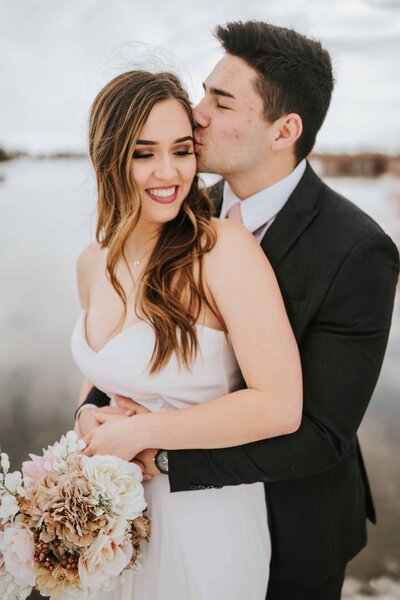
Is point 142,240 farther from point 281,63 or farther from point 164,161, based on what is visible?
point 281,63

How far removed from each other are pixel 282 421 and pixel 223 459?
0.16 m

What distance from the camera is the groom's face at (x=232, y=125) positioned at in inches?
53.6

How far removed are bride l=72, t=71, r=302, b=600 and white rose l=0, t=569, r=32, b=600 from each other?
11.0 inches

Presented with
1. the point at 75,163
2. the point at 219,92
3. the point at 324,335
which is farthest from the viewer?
the point at 75,163

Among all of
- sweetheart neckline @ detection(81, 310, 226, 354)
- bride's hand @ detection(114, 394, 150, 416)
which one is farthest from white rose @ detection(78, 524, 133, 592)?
sweetheart neckline @ detection(81, 310, 226, 354)

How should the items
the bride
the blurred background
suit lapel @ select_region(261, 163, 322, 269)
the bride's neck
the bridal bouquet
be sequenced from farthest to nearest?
the blurred background → the bride's neck → suit lapel @ select_region(261, 163, 322, 269) → the bride → the bridal bouquet

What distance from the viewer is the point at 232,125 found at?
54.1 inches

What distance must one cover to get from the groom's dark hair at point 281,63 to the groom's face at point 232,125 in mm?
26

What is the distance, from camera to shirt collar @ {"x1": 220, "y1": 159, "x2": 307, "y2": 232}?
1.38 metres

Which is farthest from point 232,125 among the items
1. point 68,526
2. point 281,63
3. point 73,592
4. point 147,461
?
point 73,592

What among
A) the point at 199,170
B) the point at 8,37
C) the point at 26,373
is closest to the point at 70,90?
the point at 8,37

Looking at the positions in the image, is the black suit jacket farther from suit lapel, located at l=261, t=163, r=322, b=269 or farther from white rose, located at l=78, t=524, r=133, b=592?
white rose, located at l=78, t=524, r=133, b=592

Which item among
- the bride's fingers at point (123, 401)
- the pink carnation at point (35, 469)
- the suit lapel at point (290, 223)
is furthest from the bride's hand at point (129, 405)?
the suit lapel at point (290, 223)

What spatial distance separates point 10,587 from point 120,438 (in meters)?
0.34
